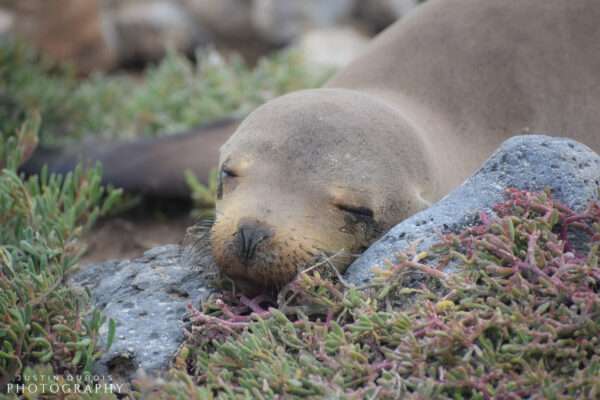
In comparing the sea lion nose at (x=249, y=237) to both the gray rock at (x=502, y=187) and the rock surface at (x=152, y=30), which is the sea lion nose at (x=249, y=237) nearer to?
the gray rock at (x=502, y=187)

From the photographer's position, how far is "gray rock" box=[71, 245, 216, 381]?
2490mm

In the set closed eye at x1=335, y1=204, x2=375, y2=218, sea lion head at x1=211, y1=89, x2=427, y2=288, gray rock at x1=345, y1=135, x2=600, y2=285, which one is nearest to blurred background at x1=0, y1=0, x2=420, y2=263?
sea lion head at x1=211, y1=89, x2=427, y2=288

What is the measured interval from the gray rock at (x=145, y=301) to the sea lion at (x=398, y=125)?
223mm

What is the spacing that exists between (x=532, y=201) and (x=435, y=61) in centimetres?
136

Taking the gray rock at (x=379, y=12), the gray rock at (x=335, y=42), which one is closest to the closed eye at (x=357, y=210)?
the gray rock at (x=335, y=42)

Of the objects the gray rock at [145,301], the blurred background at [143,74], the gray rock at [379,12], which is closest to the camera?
the gray rock at [145,301]

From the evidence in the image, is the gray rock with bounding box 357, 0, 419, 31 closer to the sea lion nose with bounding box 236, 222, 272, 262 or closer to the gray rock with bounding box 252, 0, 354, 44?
the gray rock with bounding box 252, 0, 354, 44

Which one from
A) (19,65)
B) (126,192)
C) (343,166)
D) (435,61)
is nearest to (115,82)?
(19,65)

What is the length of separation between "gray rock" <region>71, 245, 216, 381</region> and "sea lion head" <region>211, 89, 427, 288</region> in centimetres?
21

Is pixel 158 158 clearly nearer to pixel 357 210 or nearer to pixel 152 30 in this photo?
pixel 357 210

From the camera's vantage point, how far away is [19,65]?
6102mm

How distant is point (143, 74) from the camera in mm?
10602

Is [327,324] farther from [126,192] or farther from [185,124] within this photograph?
[185,124]

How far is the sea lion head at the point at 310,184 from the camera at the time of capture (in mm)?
2549
